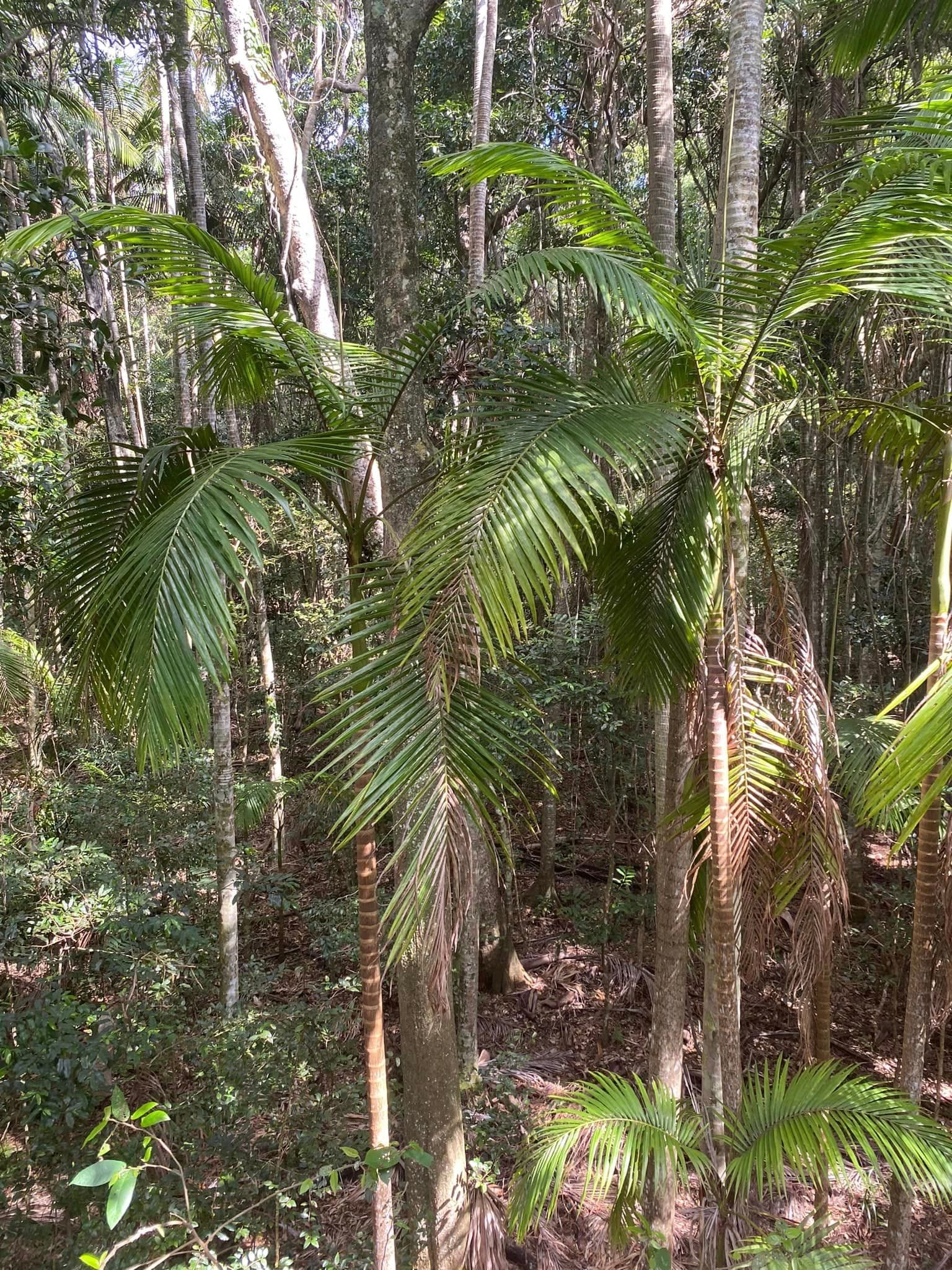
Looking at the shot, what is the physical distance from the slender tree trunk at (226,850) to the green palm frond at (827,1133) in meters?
3.39

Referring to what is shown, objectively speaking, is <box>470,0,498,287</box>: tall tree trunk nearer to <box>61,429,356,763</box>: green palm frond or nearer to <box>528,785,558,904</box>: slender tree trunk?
<box>528,785,558,904</box>: slender tree trunk

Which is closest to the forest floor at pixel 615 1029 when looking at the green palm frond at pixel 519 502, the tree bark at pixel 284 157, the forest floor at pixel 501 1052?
the forest floor at pixel 501 1052

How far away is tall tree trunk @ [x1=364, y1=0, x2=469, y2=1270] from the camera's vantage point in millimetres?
2891

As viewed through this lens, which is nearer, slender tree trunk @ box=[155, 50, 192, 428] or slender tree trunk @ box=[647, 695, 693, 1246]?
slender tree trunk @ box=[647, 695, 693, 1246]

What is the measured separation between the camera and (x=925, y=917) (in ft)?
8.21

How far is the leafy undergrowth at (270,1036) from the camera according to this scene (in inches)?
126

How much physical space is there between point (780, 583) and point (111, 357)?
277cm

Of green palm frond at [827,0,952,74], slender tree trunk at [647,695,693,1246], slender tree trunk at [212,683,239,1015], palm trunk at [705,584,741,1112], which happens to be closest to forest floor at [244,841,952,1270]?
slender tree trunk at [647,695,693,1246]

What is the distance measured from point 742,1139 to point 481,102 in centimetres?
664

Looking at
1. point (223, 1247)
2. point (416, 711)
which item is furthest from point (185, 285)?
point (223, 1247)

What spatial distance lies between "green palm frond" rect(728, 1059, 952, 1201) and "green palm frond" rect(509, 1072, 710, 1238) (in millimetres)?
145

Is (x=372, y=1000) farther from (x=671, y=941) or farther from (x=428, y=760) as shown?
(x=671, y=941)

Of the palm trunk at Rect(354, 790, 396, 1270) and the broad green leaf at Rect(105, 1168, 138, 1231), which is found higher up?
the broad green leaf at Rect(105, 1168, 138, 1231)

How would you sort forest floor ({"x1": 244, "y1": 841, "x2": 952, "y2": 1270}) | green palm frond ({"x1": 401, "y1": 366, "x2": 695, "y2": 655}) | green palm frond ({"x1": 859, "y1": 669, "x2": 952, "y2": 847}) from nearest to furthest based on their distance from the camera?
green palm frond ({"x1": 859, "y1": 669, "x2": 952, "y2": 847}), green palm frond ({"x1": 401, "y1": 366, "x2": 695, "y2": 655}), forest floor ({"x1": 244, "y1": 841, "x2": 952, "y2": 1270})
